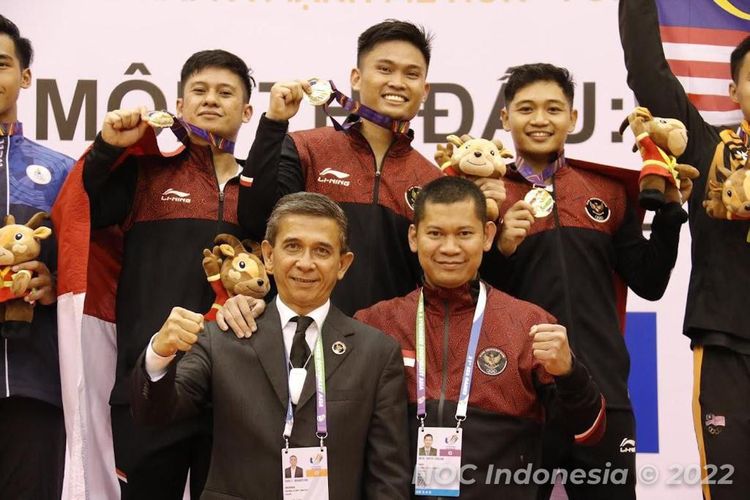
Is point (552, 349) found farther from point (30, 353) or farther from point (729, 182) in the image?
point (30, 353)

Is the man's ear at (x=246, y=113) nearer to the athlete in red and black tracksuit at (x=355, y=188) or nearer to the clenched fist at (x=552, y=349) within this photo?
the athlete in red and black tracksuit at (x=355, y=188)

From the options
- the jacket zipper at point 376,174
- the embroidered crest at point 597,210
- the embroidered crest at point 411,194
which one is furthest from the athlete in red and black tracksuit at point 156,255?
the embroidered crest at point 597,210

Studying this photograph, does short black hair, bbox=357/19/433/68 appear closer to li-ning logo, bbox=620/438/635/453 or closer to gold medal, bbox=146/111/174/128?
gold medal, bbox=146/111/174/128

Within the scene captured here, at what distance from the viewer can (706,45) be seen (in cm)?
459

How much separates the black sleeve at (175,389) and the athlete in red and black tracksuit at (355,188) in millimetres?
620

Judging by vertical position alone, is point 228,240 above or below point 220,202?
below

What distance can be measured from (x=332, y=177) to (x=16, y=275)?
1.10 meters

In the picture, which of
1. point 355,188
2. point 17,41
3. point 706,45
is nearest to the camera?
point 355,188

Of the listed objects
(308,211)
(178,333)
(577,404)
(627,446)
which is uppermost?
(308,211)

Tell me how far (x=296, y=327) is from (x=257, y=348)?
143mm

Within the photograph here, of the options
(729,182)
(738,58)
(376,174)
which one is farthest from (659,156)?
(376,174)

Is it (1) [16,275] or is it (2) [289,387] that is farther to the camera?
(1) [16,275]

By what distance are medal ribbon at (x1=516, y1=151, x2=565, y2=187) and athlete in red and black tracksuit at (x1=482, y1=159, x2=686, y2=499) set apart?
3 centimetres

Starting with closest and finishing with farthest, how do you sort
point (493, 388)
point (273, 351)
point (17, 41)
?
point (273, 351)
point (493, 388)
point (17, 41)
